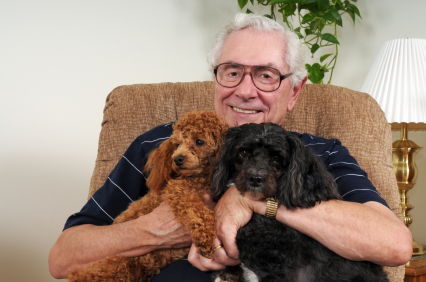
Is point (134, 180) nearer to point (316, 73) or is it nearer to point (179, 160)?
point (179, 160)

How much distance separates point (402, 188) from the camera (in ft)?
8.32

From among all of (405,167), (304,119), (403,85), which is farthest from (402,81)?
(304,119)

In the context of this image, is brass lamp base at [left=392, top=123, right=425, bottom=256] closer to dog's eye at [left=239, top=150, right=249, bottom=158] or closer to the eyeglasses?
the eyeglasses

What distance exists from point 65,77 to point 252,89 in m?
1.70

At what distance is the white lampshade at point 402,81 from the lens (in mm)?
2258

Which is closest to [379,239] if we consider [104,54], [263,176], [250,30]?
[263,176]

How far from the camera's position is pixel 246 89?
1.72 metres

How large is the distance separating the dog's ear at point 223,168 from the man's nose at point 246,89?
15.7 inches

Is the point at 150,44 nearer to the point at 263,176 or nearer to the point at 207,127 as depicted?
the point at 207,127

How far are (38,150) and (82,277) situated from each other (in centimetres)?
167

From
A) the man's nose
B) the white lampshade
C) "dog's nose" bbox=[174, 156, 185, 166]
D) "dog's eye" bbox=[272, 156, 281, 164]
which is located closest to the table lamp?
the white lampshade

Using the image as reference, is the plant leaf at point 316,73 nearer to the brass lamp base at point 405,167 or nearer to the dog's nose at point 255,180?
the brass lamp base at point 405,167

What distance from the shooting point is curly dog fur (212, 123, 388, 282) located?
1165mm

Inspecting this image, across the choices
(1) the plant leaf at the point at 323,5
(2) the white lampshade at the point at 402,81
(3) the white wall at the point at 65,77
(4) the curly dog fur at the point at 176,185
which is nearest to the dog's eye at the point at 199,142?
(4) the curly dog fur at the point at 176,185
